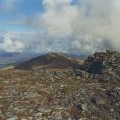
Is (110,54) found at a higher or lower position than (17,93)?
higher

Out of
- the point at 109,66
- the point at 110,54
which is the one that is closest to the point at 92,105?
the point at 109,66

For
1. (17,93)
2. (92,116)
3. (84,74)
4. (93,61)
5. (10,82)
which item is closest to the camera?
(92,116)

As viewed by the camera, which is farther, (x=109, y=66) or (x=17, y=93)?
(x=109, y=66)

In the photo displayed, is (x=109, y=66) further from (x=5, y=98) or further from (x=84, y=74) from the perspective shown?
(x=5, y=98)

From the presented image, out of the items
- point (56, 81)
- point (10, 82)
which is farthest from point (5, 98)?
point (56, 81)

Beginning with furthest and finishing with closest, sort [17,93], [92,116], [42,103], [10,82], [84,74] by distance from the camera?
1. [84,74]
2. [10,82]
3. [17,93]
4. [42,103]
5. [92,116]

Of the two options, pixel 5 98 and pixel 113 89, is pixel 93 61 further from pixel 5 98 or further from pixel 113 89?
pixel 5 98
